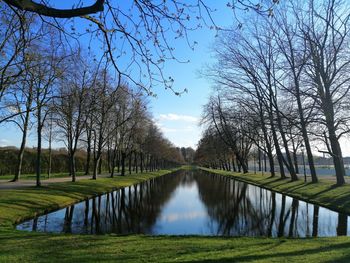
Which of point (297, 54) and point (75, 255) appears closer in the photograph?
point (75, 255)

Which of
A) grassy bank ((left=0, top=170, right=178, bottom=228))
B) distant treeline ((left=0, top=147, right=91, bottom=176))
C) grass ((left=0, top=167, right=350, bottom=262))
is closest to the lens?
grass ((left=0, top=167, right=350, bottom=262))

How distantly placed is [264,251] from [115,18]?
22.0 feet

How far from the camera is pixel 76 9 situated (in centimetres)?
586

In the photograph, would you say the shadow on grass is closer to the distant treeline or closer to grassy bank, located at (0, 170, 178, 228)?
grassy bank, located at (0, 170, 178, 228)

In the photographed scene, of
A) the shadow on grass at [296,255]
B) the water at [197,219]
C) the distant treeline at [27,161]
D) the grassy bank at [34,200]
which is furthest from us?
the distant treeline at [27,161]

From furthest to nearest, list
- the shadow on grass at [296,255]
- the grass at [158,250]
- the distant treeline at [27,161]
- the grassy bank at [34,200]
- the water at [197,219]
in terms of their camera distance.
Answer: the distant treeline at [27,161] < the grassy bank at [34,200] < the water at [197,219] < the grass at [158,250] < the shadow on grass at [296,255]

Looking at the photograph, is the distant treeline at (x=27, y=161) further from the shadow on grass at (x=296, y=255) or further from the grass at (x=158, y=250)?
the shadow on grass at (x=296, y=255)

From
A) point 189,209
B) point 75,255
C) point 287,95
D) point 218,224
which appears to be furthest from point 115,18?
point 287,95

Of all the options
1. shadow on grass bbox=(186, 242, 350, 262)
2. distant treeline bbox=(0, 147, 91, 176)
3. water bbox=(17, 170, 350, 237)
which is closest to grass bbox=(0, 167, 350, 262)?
shadow on grass bbox=(186, 242, 350, 262)

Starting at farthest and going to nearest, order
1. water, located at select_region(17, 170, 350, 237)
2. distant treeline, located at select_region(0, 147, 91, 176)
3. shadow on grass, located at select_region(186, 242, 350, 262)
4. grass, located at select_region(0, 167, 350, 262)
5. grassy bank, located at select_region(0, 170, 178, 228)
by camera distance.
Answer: distant treeline, located at select_region(0, 147, 91, 176), grassy bank, located at select_region(0, 170, 178, 228), water, located at select_region(17, 170, 350, 237), grass, located at select_region(0, 167, 350, 262), shadow on grass, located at select_region(186, 242, 350, 262)

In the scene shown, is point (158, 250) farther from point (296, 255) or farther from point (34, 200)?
point (34, 200)

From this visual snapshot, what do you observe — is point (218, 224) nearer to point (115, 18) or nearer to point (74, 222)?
point (74, 222)

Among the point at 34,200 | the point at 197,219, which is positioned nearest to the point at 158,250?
the point at 197,219

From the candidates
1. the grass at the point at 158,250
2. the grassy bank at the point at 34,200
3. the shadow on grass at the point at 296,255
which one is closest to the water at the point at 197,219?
the grassy bank at the point at 34,200
